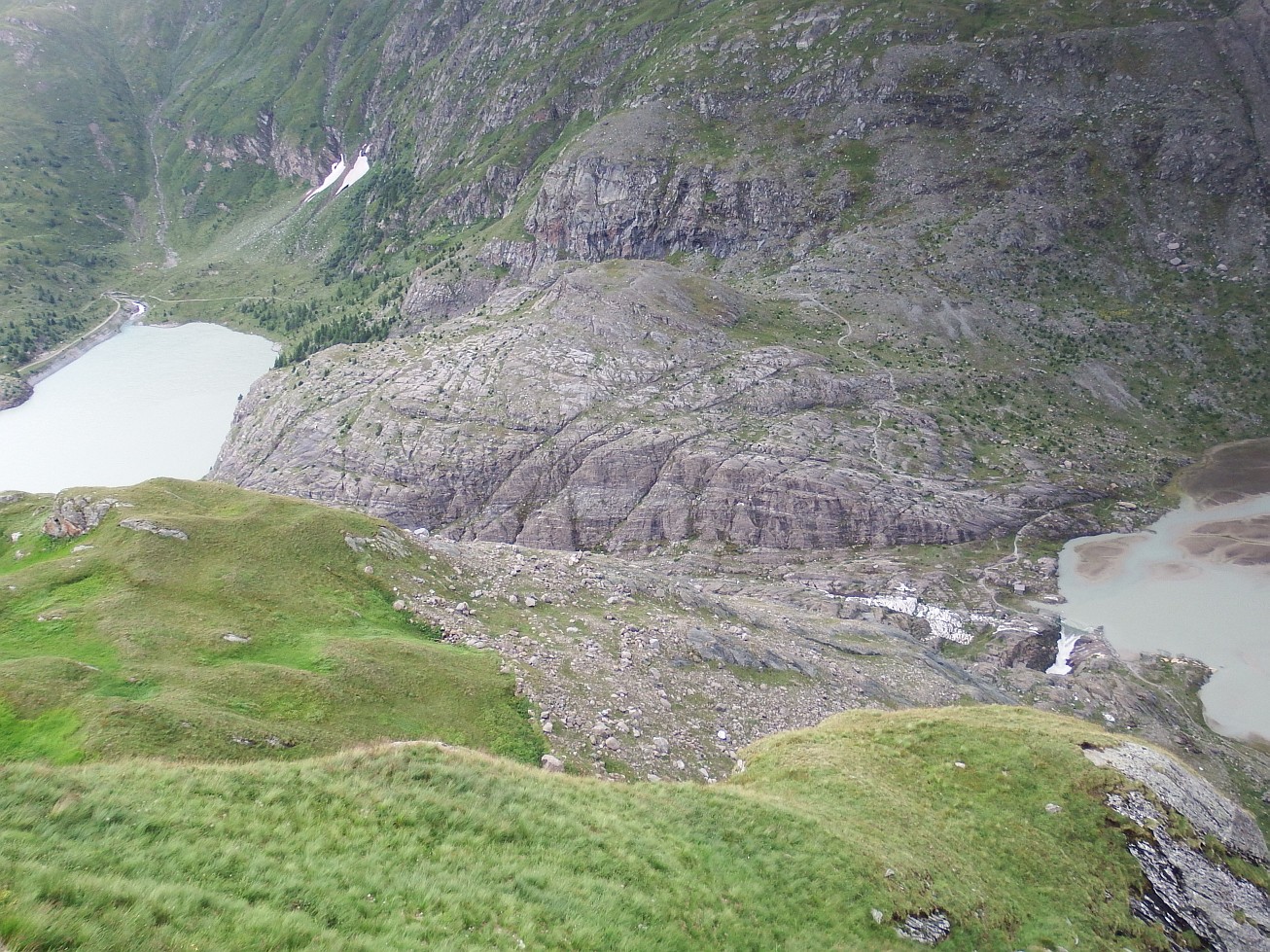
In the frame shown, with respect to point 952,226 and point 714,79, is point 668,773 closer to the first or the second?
point 952,226

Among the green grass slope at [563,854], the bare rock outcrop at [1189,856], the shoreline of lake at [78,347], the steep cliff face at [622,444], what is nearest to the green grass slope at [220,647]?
the green grass slope at [563,854]

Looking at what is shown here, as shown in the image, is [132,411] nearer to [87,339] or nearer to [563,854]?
[87,339]

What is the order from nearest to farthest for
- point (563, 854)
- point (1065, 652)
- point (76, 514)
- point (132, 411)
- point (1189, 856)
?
point (563, 854) → point (1189, 856) → point (76, 514) → point (1065, 652) → point (132, 411)

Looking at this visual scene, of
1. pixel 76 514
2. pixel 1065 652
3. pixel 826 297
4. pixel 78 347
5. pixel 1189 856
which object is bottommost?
pixel 1065 652

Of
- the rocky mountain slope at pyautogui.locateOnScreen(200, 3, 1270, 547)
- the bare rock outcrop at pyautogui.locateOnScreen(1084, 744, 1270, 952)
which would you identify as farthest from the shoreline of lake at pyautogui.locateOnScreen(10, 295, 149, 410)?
the bare rock outcrop at pyautogui.locateOnScreen(1084, 744, 1270, 952)

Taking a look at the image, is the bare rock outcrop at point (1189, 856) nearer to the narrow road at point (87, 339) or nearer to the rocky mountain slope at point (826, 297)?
the rocky mountain slope at point (826, 297)

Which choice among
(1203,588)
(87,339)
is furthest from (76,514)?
(87,339)

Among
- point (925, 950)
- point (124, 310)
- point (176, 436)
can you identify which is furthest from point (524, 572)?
point (124, 310)

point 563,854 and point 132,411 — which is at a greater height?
point 132,411
